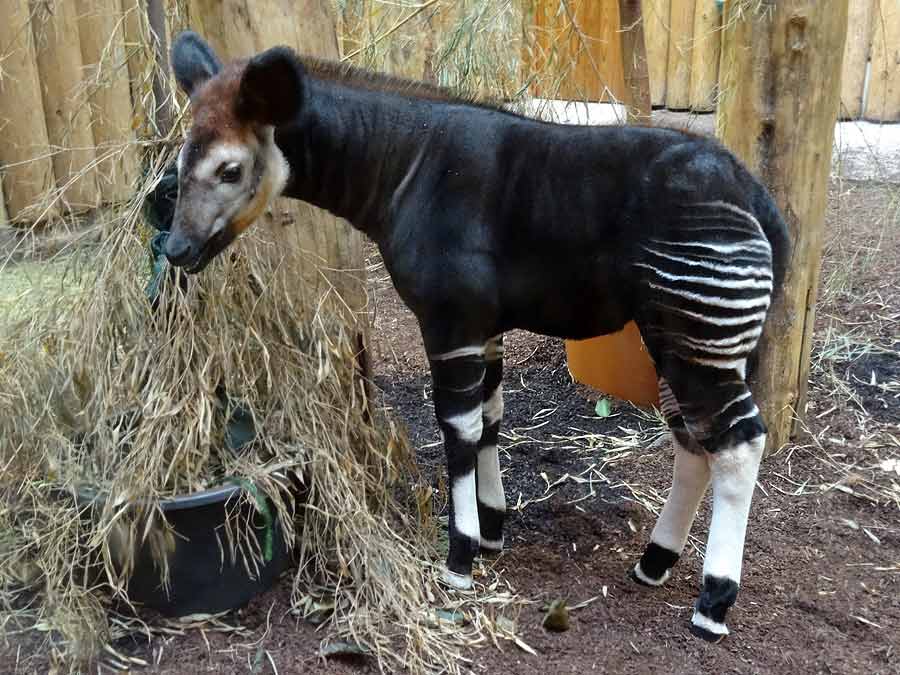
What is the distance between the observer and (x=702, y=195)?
2506mm

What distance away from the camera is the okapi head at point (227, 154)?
2447mm

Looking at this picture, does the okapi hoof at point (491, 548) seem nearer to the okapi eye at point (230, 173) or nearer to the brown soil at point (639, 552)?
the brown soil at point (639, 552)

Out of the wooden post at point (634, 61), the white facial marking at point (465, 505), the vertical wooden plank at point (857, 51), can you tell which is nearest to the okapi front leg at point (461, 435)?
the white facial marking at point (465, 505)

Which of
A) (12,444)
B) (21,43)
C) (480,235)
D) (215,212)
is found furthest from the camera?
(21,43)

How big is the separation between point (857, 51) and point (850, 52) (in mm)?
53

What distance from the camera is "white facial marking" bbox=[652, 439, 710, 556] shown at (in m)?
Answer: 2.90

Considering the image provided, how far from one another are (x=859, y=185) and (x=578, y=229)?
15.1 ft

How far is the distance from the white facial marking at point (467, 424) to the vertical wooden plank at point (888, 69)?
5.37m

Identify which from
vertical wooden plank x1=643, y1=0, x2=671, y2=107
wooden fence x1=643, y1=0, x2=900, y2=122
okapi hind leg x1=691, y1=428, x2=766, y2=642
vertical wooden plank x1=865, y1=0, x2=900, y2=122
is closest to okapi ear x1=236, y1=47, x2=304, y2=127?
okapi hind leg x1=691, y1=428, x2=766, y2=642

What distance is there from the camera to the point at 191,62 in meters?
2.61

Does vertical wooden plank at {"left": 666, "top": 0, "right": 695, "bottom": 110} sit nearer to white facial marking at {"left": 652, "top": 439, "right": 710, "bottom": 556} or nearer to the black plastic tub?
white facial marking at {"left": 652, "top": 439, "right": 710, "bottom": 556}

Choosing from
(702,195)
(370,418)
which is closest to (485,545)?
A: (370,418)

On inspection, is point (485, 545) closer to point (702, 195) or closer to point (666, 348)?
point (666, 348)

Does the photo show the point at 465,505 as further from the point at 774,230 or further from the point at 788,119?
the point at 788,119
